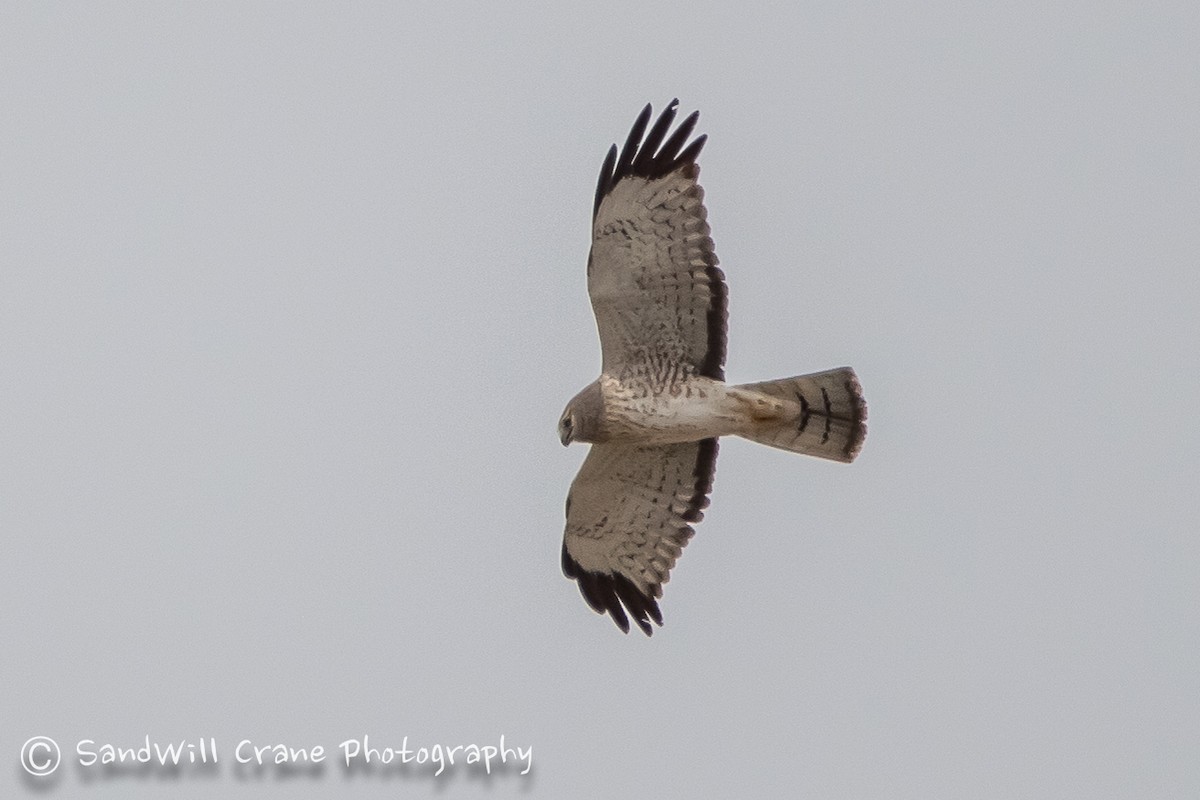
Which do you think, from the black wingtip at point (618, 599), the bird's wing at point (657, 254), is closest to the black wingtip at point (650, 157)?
the bird's wing at point (657, 254)

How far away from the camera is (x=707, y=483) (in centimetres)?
1085

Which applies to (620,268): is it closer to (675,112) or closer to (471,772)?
(675,112)

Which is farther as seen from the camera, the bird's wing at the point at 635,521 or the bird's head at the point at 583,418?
the bird's wing at the point at 635,521

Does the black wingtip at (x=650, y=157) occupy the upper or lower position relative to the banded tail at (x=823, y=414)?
upper

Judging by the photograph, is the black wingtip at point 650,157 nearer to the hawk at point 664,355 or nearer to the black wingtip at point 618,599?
the hawk at point 664,355

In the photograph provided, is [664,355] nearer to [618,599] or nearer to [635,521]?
[635,521]

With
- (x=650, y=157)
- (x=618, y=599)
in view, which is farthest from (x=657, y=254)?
(x=618, y=599)

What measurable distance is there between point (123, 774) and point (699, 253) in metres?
4.32

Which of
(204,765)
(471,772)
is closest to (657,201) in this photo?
(471,772)

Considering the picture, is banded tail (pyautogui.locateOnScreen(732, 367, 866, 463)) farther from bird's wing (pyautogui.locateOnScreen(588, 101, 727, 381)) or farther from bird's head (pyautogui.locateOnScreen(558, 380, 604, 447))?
bird's head (pyautogui.locateOnScreen(558, 380, 604, 447))

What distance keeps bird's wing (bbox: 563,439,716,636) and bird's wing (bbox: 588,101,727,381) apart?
2.73ft

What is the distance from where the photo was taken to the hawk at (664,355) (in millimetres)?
9773

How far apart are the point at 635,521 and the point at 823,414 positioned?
4.16 ft

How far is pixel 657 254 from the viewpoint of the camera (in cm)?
982
